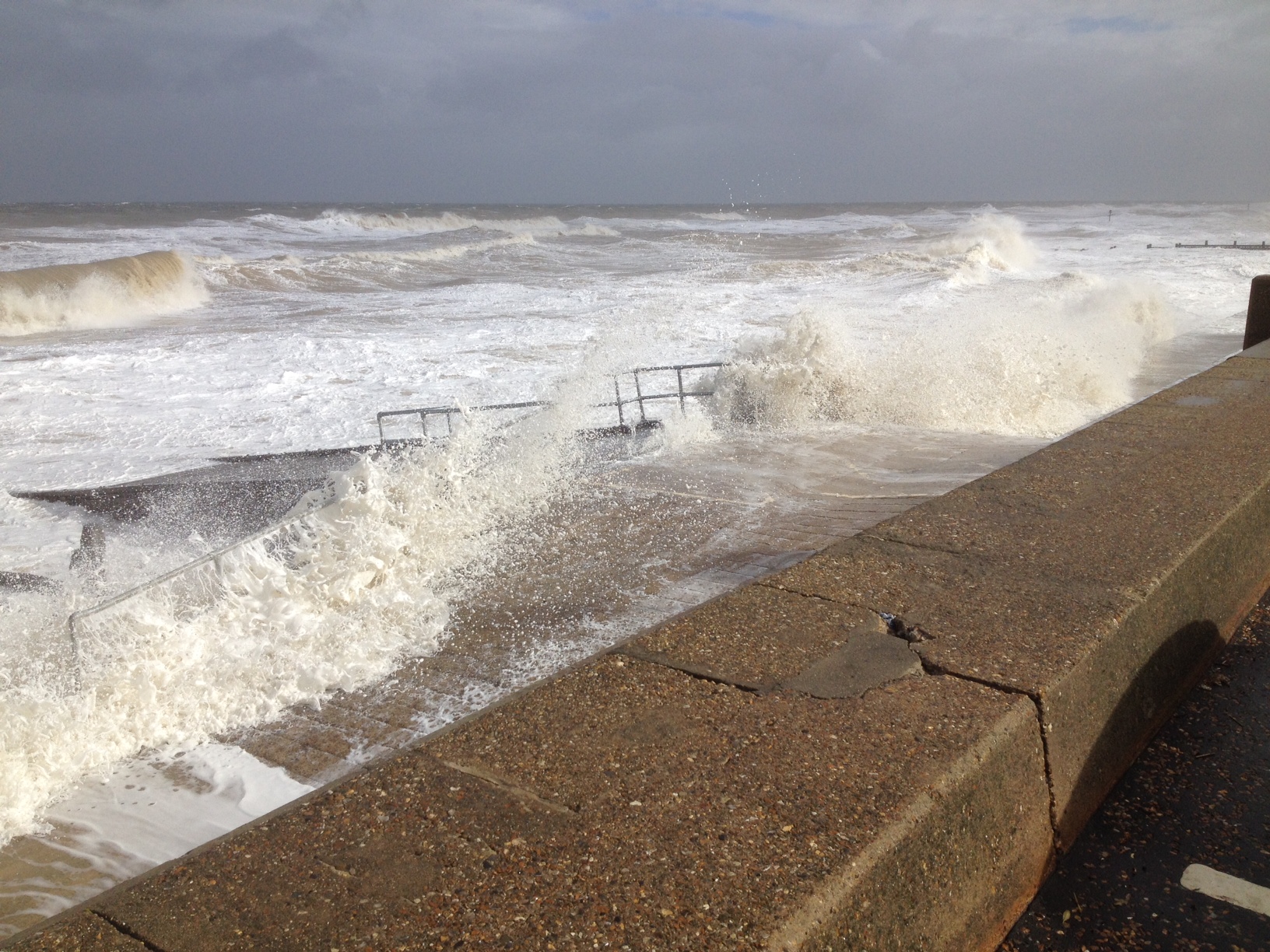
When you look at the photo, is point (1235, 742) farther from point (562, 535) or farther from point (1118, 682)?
point (562, 535)

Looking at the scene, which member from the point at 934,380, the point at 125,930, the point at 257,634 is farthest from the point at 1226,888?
the point at 934,380

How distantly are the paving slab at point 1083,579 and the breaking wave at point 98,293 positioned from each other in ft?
74.2

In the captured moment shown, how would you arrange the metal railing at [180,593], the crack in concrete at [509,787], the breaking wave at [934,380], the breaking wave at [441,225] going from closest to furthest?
the crack in concrete at [509,787] < the metal railing at [180,593] < the breaking wave at [934,380] < the breaking wave at [441,225]

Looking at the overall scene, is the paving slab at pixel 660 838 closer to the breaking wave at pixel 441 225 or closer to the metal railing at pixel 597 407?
the metal railing at pixel 597 407

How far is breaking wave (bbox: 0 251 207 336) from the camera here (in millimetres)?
21875

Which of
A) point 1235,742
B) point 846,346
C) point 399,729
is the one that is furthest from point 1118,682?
point 846,346

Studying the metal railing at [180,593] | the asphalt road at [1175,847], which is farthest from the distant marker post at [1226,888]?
the metal railing at [180,593]

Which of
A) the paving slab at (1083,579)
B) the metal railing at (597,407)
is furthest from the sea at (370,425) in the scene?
the paving slab at (1083,579)

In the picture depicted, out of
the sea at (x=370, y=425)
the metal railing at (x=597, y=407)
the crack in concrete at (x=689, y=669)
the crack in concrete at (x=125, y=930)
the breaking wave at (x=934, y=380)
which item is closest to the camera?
the crack in concrete at (x=125, y=930)

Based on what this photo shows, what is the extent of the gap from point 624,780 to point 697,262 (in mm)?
34344

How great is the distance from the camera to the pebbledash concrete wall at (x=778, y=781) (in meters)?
1.44

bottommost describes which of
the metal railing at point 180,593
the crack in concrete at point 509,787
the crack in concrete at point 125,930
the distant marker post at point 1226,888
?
the metal railing at point 180,593

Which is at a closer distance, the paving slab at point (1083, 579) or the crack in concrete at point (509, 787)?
the crack in concrete at point (509, 787)

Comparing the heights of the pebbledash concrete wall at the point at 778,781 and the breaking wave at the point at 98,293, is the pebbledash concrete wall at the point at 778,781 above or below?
above
